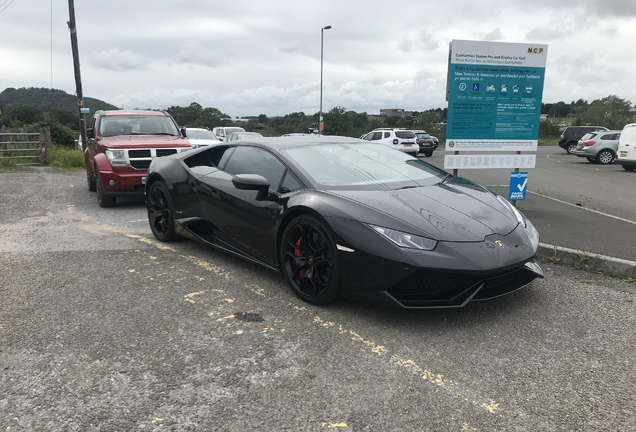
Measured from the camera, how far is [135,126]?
911 centimetres

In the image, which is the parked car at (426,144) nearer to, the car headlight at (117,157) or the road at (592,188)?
the road at (592,188)

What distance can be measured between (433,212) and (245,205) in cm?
167

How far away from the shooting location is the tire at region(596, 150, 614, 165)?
831 inches

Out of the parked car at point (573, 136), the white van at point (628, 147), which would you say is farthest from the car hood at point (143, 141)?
the parked car at point (573, 136)

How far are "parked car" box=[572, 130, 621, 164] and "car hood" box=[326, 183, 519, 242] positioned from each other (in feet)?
66.9

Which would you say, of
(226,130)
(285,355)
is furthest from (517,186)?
(226,130)

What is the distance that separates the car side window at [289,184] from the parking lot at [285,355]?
85cm

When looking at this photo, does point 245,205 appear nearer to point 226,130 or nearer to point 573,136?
point 226,130

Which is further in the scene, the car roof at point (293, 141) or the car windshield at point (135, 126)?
the car windshield at point (135, 126)

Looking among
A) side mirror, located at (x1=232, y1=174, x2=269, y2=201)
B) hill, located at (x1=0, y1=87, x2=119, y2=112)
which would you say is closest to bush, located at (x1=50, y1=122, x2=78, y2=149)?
hill, located at (x1=0, y1=87, x2=119, y2=112)

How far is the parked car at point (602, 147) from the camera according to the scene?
69.0 feet

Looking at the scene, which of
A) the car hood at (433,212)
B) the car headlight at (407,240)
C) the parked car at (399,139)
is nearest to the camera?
the car headlight at (407,240)

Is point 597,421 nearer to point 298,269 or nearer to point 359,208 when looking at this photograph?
point 359,208

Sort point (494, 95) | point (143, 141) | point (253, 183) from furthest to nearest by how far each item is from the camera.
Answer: point (143, 141) → point (494, 95) → point (253, 183)
